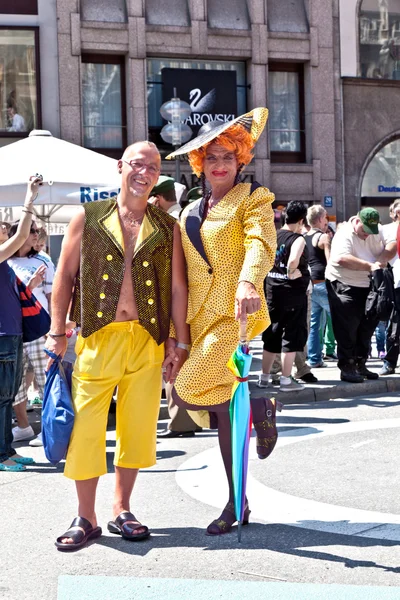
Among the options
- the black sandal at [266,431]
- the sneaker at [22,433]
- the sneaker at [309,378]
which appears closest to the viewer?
the black sandal at [266,431]

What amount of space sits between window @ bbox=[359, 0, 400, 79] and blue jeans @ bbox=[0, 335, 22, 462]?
21.2 metres

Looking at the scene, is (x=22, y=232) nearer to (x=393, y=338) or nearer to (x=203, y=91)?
(x=393, y=338)

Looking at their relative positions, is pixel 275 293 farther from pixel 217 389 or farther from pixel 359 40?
pixel 359 40

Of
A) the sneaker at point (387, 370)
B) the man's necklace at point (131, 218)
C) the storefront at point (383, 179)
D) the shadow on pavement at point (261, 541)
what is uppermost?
the storefront at point (383, 179)

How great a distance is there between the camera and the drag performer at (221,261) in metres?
4.87

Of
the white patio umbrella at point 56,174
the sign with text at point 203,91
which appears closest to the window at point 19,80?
the sign with text at point 203,91

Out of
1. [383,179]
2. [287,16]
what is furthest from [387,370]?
[383,179]

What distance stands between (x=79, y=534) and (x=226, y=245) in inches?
61.6

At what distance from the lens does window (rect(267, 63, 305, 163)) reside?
25.7m

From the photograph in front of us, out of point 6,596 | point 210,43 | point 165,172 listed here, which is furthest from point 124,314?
point 210,43

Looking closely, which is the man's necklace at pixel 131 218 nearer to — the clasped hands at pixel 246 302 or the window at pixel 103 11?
the clasped hands at pixel 246 302

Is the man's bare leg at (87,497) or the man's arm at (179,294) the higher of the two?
the man's arm at (179,294)

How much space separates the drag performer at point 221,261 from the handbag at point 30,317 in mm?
2261

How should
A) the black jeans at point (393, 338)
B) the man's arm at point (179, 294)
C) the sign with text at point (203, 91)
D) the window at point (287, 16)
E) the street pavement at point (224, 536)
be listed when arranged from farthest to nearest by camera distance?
the window at point (287, 16) → the sign with text at point (203, 91) → the black jeans at point (393, 338) → the man's arm at point (179, 294) → the street pavement at point (224, 536)
